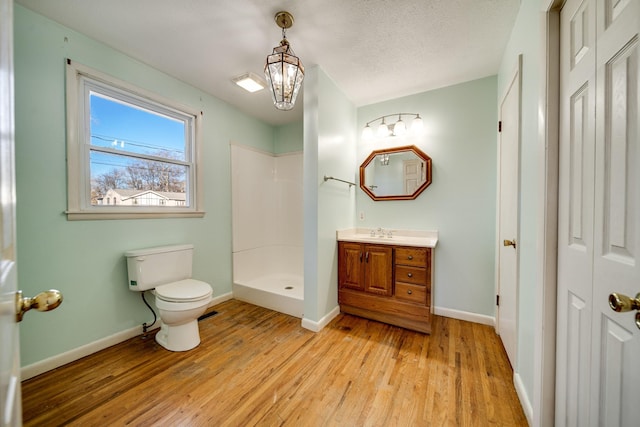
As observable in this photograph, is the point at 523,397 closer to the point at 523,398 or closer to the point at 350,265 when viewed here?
the point at 523,398

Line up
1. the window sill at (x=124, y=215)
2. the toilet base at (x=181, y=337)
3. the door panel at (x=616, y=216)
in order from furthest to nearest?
1. the toilet base at (x=181, y=337)
2. the window sill at (x=124, y=215)
3. the door panel at (x=616, y=216)

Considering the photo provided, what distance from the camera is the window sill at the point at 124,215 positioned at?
1.70 m

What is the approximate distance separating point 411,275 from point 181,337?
6.38 feet

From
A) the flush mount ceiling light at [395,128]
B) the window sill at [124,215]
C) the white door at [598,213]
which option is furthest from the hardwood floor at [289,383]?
the flush mount ceiling light at [395,128]

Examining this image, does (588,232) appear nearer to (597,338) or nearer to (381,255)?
(597,338)

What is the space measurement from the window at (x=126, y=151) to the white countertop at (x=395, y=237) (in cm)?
158

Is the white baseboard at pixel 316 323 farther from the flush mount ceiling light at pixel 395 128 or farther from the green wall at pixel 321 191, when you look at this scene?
the flush mount ceiling light at pixel 395 128

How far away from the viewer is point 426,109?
2504 mm

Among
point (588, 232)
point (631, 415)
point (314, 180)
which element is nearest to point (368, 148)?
point (314, 180)

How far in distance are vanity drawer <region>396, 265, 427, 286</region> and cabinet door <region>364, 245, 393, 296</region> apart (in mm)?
70

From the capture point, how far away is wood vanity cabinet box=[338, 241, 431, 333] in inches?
81.7

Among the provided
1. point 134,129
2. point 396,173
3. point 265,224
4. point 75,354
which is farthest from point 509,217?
point 75,354

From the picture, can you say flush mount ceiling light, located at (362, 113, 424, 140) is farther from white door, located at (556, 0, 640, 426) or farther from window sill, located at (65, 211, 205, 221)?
window sill, located at (65, 211, 205, 221)

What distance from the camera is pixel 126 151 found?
2.00 meters
